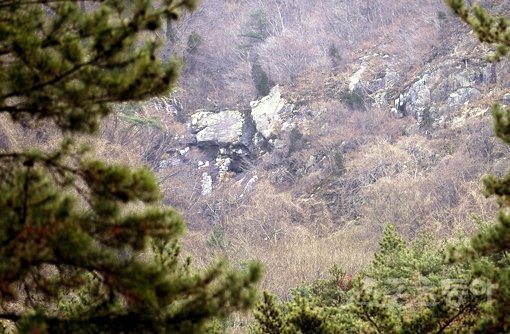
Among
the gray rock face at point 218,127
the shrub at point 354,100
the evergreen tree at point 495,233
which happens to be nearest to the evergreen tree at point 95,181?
the evergreen tree at point 495,233

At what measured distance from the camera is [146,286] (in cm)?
295

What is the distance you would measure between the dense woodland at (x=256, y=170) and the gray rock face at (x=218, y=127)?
1.18 ft

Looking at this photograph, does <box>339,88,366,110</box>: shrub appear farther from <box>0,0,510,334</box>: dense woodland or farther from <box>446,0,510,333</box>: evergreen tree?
<box>446,0,510,333</box>: evergreen tree

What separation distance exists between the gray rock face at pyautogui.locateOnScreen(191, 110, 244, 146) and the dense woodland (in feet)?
1.18

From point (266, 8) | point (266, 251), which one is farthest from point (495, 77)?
point (266, 8)

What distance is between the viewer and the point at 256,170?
30.2 m

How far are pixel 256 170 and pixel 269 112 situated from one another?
14.1ft

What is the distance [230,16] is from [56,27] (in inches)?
1730

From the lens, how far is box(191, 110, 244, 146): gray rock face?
3188 centimetres

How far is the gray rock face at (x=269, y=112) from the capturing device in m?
31.5

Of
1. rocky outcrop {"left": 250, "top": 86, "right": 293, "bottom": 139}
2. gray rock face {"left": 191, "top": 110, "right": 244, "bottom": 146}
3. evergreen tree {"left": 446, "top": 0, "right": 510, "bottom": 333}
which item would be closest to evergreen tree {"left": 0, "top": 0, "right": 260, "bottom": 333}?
evergreen tree {"left": 446, "top": 0, "right": 510, "bottom": 333}

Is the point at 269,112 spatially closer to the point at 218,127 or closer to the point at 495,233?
the point at 218,127

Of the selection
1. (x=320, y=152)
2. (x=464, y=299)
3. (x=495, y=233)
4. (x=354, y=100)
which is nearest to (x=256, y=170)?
(x=320, y=152)

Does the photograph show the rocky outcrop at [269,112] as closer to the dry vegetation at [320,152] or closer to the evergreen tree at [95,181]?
the dry vegetation at [320,152]
